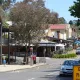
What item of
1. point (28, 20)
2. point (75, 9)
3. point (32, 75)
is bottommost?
point (32, 75)

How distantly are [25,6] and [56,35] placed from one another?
5564cm

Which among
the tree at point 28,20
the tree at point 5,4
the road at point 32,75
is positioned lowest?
the road at point 32,75

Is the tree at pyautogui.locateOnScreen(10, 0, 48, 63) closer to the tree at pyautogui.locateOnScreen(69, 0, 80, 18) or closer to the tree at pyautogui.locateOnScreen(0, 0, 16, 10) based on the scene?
the tree at pyautogui.locateOnScreen(0, 0, 16, 10)

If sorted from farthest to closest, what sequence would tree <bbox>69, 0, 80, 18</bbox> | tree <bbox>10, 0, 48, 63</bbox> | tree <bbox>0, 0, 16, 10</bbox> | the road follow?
tree <bbox>0, 0, 16, 10</bbox>
tree <bbox>10, 0, 48, 63</bbox>
the road
tree <bbox>69, 0, 80, 18</bbox>

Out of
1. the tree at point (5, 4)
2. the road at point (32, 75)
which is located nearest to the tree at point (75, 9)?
the road at point (32, 75)

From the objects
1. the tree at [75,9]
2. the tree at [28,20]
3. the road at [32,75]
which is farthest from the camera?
the tree at [28,20]

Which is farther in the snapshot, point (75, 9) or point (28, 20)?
point (28, 20)

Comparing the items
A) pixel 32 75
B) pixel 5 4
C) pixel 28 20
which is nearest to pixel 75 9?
pixel 32 75

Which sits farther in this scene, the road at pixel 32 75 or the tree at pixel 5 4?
the tree at pixel 5 4

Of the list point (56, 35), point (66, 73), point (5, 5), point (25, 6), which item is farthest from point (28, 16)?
point (56, 35)

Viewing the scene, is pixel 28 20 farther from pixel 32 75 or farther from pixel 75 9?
pixel 75 9

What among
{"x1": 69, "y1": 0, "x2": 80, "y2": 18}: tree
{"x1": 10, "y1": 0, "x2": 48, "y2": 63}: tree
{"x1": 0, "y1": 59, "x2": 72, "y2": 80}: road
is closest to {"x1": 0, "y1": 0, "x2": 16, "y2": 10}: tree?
{"x1": 10, "y1": 0, "x2": 48, "y2": 63}: tree

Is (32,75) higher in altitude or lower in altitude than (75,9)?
lower

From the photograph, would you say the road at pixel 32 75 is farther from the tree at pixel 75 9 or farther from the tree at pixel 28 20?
the tree at pixel 28 20
